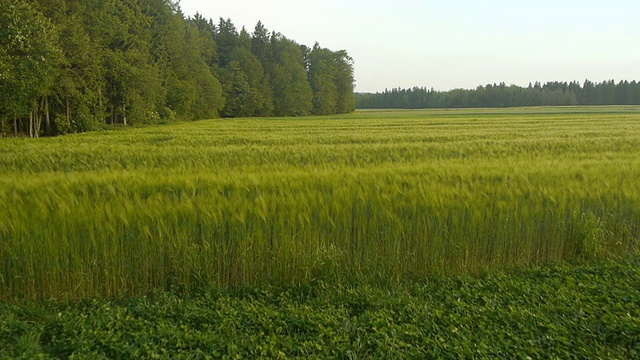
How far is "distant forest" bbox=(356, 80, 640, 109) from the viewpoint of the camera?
114 m

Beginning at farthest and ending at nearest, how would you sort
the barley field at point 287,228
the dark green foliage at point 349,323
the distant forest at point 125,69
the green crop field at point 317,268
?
the distant forest at point 125,69, the barley field at point 287,228, the green crop field at point 317,268, the dark green foliage at point 349,323

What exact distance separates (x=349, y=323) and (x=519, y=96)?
452 ft

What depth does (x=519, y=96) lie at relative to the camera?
395 feet

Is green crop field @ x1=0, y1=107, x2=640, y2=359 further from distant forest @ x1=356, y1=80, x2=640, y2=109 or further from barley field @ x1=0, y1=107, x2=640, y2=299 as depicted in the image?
distant forest @ x1=356, y1=80, x2=640, y2=109

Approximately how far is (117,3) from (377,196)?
39.6 metres

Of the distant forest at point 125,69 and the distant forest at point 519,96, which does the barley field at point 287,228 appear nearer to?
the distant forest at point 125,69

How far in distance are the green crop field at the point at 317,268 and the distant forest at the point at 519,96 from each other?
13236 centimetres

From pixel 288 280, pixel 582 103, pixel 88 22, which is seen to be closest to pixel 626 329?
pixel 288 280

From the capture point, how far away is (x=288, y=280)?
3.37m

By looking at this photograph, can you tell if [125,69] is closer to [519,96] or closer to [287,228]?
[287,228]

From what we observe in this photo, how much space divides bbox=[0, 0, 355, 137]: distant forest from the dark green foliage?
2399 centimetres

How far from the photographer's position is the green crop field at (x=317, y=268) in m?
2.53

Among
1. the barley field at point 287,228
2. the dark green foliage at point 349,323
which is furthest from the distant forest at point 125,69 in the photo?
the dark green foliage at point 349,323

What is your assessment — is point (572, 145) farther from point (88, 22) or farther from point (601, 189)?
point (88, 22)
